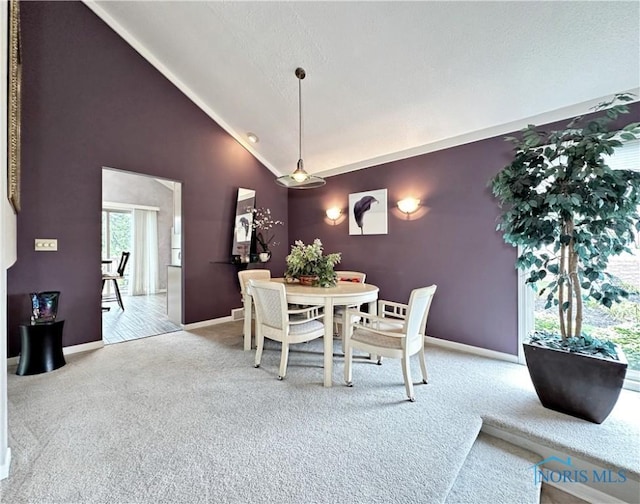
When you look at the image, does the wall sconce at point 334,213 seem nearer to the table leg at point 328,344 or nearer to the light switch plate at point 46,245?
the table leg at point 328,344

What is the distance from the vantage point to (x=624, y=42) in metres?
2.18

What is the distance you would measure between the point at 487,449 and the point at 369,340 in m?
1.06

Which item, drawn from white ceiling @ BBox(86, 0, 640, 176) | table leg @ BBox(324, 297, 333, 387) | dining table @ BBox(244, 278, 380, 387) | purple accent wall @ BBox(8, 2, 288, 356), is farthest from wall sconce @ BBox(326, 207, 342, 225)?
table leg @ BBox(324, 297, 333, 387)

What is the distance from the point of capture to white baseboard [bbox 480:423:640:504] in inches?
62.6

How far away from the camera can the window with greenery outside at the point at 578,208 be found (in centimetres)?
196

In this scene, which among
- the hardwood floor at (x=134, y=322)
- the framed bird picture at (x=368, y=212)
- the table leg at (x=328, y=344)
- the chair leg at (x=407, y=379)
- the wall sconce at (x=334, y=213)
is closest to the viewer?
the chair leg at (x=407, y=379)

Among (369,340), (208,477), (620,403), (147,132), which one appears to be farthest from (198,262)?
(620,403)

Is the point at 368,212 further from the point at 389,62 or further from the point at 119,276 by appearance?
the point at 119,276

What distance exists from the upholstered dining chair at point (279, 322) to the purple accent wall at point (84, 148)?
1.99 meters

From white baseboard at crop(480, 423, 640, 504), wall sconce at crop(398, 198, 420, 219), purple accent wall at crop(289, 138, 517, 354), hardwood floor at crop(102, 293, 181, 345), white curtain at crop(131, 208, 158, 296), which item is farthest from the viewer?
white curtain at crop(131, 208, 158, 296)

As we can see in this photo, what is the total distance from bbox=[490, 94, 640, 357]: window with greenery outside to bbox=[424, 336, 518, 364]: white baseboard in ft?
2.96

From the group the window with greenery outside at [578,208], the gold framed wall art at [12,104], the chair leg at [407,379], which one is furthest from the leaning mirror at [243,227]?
the window with greenery outside at [578,208]

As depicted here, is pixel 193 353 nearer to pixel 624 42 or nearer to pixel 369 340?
pixel 369 340

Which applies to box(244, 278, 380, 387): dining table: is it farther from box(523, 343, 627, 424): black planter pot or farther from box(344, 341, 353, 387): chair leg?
box(523, 343, 627, 424): black planter pot
